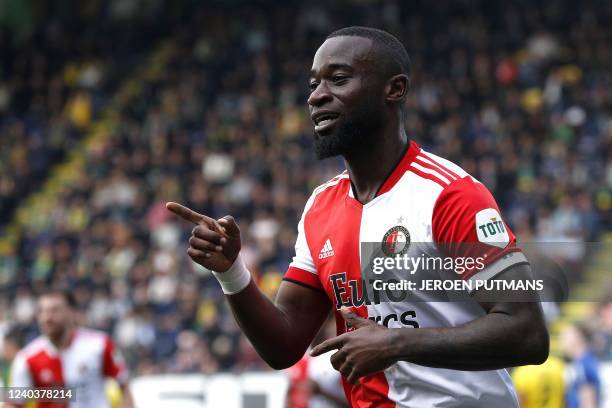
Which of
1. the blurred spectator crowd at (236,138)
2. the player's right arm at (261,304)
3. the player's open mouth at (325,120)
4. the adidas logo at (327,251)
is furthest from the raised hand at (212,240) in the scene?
the blurred spectator crowd at (236,138)

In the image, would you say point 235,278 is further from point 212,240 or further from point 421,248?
point 421,248

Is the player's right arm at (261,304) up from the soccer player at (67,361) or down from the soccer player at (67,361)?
up

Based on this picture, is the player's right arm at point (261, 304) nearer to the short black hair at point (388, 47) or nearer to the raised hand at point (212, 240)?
the raised hand at point (212, 240)

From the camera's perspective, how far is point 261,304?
3723 mm

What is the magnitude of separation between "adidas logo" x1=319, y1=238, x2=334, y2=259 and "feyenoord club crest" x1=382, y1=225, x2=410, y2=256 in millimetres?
250

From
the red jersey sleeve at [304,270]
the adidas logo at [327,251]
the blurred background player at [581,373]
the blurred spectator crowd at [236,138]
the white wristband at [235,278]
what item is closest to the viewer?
the white wristband at [235,278]

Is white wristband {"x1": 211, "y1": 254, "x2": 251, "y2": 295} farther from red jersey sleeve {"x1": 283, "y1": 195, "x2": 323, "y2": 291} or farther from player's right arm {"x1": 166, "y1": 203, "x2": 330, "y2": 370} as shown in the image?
red jersey sleeve {"x1": 283, "y1": 195, "x2": 323, "y2": 291}

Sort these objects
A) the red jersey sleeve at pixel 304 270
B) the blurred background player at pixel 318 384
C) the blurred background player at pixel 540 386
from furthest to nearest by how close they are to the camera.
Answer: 1. the blurred background player at pixel 540 386
2. the blurred background player at pixel 318 384
3. the red jersey sleeve at pixel 304 270

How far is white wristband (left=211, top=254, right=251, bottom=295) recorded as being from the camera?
11.9 ft

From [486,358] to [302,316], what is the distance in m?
0.88

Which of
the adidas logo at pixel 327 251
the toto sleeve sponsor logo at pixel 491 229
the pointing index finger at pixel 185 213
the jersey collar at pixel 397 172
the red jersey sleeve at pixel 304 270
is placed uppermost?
the jersey collar at pixel 397 172

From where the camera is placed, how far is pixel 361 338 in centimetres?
317

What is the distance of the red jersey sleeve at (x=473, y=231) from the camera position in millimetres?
3240

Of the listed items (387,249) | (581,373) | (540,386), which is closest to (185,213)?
(387,249)
